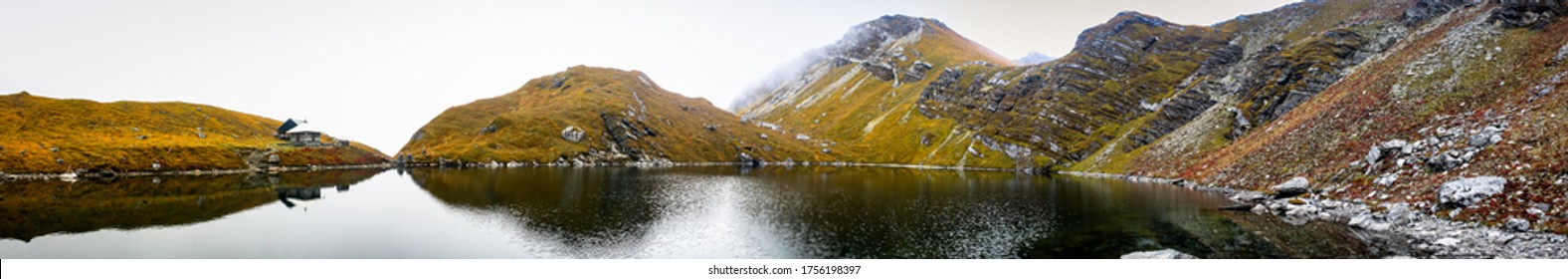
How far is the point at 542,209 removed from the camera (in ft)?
214

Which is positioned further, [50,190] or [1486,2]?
[1486,2]

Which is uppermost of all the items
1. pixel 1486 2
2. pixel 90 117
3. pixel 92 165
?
pixel 1486 2

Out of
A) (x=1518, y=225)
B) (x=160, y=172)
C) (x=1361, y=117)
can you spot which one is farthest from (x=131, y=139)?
(x=1361, y=117)

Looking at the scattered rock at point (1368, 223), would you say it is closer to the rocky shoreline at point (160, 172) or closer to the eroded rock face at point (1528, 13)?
the eroded rock face at point (1528, 13)

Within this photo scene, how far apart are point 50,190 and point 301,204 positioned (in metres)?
37.9

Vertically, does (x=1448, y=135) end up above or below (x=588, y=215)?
above

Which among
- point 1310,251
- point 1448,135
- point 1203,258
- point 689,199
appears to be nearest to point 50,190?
point 689,199

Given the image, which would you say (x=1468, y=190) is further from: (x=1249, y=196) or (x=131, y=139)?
(x=131, y=139)

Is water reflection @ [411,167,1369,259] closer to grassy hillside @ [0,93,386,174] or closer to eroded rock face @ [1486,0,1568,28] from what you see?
eroded rock face @ [1486,0,1568,28]

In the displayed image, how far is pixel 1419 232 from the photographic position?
42.3 metres

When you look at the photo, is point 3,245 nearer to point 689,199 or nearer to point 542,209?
point 542,209

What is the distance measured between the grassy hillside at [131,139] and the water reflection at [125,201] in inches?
723

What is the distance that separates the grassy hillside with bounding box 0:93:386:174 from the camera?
104062 mm

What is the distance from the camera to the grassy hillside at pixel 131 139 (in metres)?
104
